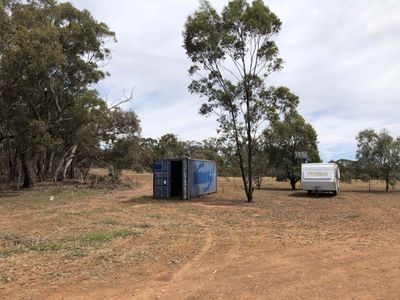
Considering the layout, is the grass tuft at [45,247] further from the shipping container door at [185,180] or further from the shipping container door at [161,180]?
the shipping container door at [161,180]

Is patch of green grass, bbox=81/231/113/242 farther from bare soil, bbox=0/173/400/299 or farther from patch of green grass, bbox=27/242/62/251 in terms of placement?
patch of green grass, bbox=27/242/62/251

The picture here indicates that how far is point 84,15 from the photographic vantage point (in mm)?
28969

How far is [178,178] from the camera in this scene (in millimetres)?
24922

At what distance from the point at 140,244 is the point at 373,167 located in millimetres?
33845

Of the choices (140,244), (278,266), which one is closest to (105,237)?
(140,244)

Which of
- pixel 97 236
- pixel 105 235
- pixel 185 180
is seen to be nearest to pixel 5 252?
pixel 97 236

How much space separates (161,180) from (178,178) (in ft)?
5.05

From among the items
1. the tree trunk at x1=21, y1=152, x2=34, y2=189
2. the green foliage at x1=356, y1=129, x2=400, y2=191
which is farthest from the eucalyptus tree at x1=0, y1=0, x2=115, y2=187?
the green foliage at x1=356, y1=129, x2=400, y2=191

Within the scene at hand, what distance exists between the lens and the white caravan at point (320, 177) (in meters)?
27.7

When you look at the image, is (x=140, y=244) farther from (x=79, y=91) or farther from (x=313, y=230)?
(x=79, y=91)

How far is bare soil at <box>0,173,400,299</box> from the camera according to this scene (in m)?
5.93

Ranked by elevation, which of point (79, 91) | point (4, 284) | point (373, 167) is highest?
point (79, 91)

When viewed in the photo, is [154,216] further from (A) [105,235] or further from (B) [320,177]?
(B) [320,177]

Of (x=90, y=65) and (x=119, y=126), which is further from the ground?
(x=90, y=65)
